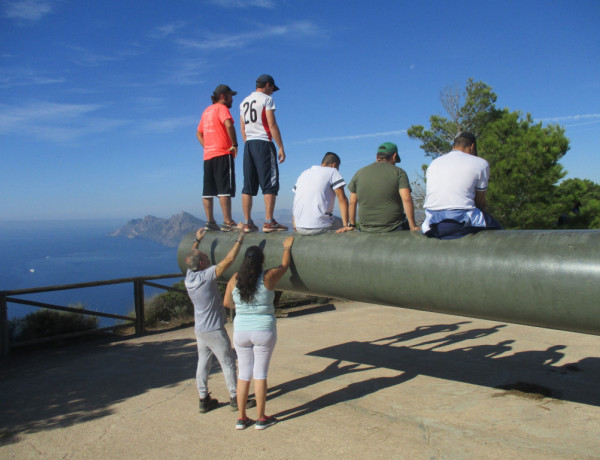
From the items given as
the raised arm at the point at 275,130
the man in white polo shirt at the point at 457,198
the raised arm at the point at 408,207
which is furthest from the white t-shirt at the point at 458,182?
the raised arm at the point at 275,130

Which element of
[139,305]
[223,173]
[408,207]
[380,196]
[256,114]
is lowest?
[139,305]

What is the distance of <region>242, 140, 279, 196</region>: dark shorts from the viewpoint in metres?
5.29

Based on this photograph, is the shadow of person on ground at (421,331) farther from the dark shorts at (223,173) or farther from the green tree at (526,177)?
the green tree at (526,177)

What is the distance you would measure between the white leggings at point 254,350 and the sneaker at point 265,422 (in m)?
0.50

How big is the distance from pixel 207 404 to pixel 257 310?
1696mm

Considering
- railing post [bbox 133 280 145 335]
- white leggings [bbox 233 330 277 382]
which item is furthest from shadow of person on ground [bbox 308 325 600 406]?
railing post [bbox 133 280 145 335]

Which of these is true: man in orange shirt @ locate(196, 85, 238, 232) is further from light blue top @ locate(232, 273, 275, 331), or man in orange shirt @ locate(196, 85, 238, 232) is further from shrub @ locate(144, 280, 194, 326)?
shrub @ locate(144, 280, 194, 326)

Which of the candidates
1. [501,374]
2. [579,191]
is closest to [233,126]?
[501,374]

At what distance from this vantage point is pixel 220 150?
568 centimetres

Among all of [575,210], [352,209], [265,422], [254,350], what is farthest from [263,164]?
[575,210]

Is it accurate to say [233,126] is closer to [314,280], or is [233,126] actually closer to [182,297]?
[314,280]

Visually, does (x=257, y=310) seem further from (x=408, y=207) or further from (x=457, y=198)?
(x=457, y=198)

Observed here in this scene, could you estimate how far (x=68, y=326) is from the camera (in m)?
10.8

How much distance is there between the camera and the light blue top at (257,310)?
4.81 meters
